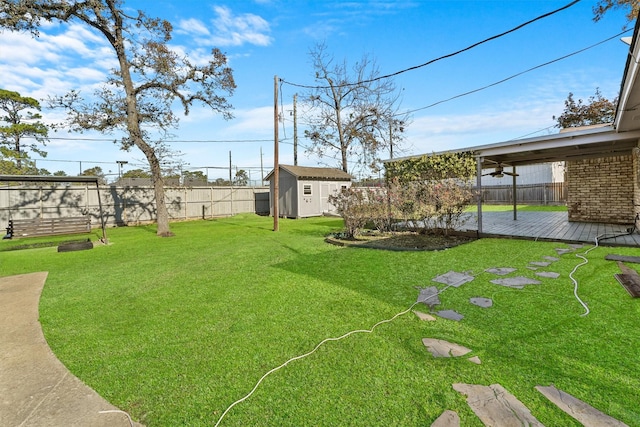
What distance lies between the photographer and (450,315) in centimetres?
313

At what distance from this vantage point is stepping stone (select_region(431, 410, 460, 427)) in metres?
1.65

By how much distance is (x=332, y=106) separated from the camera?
69.9 ft

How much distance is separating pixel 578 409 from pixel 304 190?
15.6 meters

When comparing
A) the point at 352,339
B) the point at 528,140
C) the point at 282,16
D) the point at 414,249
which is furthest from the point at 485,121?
the point at 352,339

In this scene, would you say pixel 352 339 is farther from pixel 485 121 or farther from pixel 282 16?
pixel 485 121

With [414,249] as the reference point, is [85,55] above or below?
above

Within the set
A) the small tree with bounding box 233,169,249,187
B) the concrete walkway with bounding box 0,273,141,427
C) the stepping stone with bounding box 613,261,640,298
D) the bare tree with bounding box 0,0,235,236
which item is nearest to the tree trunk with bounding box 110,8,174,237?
the bare tree with bounding box 0,0,235,236

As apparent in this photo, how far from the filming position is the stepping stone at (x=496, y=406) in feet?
5.41

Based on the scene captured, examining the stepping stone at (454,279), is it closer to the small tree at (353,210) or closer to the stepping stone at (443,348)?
the stepping stone at (443,348)

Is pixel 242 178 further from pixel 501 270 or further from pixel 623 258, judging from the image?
pixel 623 258

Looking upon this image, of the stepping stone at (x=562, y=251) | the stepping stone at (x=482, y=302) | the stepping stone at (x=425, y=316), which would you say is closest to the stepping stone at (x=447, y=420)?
the stepping stone at (x=425, y=316)

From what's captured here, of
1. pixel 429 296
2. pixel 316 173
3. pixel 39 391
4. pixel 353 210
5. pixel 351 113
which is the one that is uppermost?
pixel 351 113

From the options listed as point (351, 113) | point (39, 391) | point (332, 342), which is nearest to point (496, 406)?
point (332, 342)

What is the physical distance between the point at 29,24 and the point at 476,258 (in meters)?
14.5
